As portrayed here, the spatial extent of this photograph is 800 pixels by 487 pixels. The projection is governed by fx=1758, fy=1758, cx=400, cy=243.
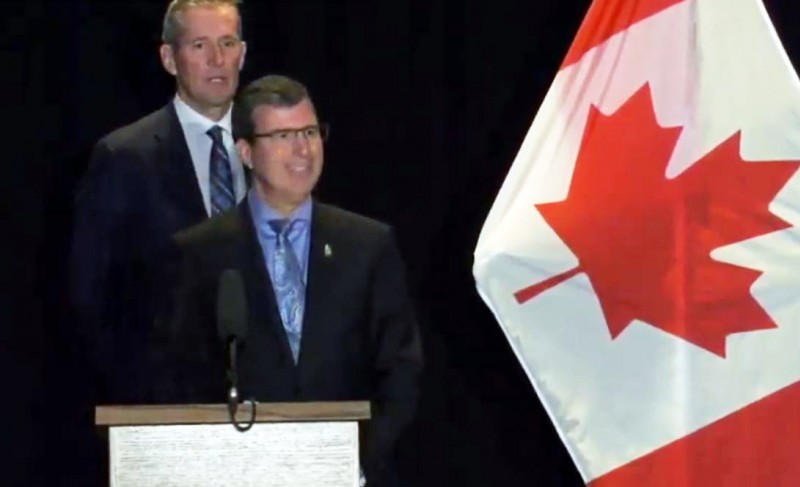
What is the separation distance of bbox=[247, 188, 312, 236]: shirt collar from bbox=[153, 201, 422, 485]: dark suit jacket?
0.01 m

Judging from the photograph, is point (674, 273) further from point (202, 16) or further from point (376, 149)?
point (376, 149)

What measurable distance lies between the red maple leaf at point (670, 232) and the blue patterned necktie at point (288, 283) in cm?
55

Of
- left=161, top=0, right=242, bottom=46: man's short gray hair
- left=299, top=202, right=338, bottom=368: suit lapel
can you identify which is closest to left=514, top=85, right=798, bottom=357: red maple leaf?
left=299, top=202, right=338, bottom=368: suit lapel

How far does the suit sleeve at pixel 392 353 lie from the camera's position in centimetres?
290

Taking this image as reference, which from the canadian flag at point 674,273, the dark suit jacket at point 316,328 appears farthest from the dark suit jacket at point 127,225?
the canadian flag at point 674,273

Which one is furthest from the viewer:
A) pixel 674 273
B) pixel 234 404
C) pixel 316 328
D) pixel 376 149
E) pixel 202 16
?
pixel 376 149

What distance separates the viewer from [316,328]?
2914 millimetres

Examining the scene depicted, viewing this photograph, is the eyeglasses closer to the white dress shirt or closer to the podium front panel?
the white dress shirt

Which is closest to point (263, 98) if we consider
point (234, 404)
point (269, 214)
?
point (269, 214)

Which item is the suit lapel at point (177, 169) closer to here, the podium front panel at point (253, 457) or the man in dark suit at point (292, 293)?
the man in dark suit at point (292, 293)

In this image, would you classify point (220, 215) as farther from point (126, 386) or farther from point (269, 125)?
point (126, 386)

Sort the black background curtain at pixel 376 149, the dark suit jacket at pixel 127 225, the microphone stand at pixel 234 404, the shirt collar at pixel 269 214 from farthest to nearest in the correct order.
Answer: the black background curtain at pixel 376 149, the dark suit jacket at pixel 127 225, the shirt collar at pixel 269 214, the microphone stand at pixel 234 404

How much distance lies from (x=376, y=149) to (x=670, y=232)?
3.73ft

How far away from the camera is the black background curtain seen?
4180 mm
